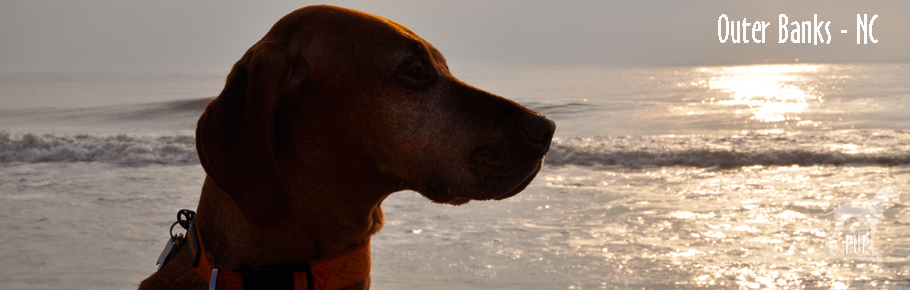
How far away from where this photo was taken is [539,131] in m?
2.01

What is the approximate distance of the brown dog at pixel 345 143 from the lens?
194cm

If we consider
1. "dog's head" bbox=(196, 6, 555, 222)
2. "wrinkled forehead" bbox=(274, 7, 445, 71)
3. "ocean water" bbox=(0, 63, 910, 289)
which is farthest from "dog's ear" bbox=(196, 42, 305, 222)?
"ocean water" bbox=(0, 63, 910, 289)

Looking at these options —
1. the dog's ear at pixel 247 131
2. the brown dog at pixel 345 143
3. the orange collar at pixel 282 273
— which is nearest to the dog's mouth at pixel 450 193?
the brown dog at pixel 345 143

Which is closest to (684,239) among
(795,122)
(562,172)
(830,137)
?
(562,172)

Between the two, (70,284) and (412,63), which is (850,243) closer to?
(412,63)

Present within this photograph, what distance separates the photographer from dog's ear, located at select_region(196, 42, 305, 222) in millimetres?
1835

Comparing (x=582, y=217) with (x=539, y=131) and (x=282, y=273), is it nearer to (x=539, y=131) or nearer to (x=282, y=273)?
(x=539, y=131)

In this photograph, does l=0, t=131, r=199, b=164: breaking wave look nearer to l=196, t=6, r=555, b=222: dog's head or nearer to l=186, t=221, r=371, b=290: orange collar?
l=186, t=221, r=371, b=290: orange collar

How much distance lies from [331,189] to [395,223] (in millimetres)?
4507

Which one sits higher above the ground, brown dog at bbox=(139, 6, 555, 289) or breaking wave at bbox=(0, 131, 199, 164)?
brown dog at bbox=(139, 6, 555, 289)

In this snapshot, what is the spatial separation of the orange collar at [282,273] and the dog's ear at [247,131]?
0.21 metres

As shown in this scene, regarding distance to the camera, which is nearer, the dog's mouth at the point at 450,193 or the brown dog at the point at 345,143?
the brown dog at the point at 345,143

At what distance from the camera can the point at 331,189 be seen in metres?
2.03

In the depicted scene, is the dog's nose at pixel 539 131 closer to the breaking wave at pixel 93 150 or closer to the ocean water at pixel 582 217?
the ocean water at pixel 582 217
